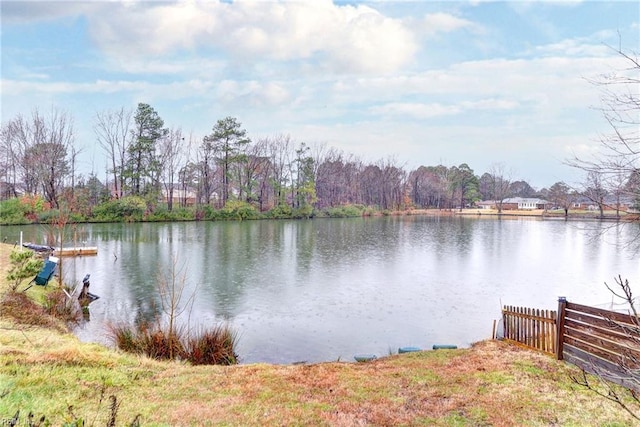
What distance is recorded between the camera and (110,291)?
1242 centimetres

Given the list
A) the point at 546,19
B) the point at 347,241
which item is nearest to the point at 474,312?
the point at 546,19

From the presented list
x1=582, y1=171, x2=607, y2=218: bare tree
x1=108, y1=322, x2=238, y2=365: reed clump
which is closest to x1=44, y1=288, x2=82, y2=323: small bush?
x1=108, y1=322, x2=238, y2=365: reed clump

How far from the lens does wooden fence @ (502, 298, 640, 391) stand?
5.11 metres

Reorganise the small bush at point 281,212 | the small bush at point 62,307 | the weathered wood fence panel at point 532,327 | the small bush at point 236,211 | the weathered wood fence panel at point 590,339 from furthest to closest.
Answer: the small bush at point 281,212 → the small bush at point 236,211 → the small bush at point 62,307 → the weathered wood fence panel at point 532,327 → the weathered wood fence panel at point 590,339

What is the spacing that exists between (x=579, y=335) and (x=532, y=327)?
124cm

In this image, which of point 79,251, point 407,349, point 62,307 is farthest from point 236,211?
point 407,349

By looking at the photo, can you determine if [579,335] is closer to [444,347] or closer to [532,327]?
[532,327]

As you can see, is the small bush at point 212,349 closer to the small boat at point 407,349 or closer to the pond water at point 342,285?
the pond water at point 342,285

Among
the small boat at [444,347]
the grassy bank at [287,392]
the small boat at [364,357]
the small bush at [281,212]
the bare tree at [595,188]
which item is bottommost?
the small boat at [364,357]

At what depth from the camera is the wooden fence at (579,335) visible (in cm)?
511

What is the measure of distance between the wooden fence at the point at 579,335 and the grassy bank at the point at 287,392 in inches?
13.0

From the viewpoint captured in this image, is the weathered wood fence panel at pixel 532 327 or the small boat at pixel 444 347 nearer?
the weathered wood fence panel at pixel 532 327

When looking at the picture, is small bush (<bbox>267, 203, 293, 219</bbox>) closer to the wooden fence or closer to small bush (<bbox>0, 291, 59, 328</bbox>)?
small bush (<bbox>0, 291, 59, 328</bbox>)

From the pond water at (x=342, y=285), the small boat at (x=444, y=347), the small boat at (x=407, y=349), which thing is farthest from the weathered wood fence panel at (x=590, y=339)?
the small boat at (x=407, y=349)
